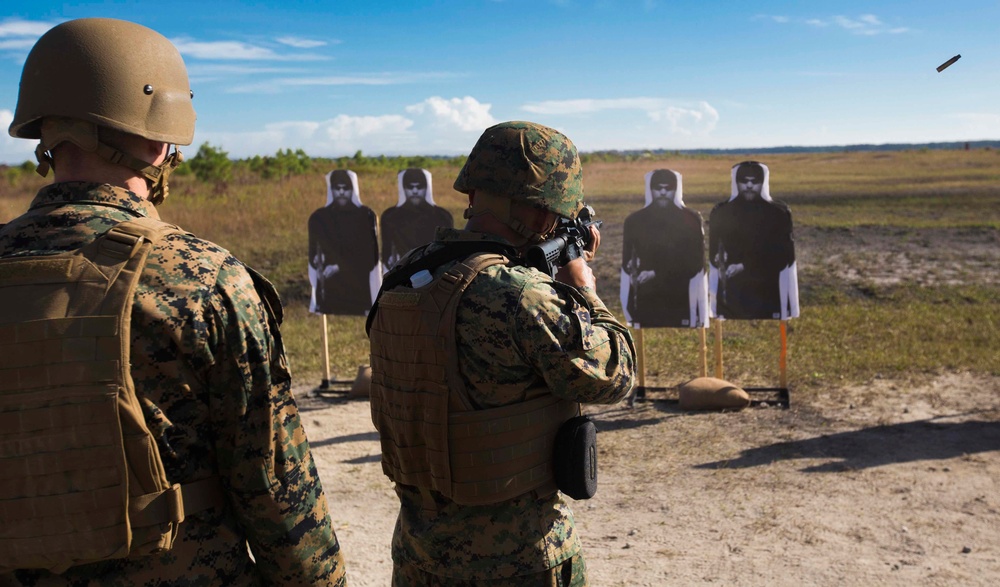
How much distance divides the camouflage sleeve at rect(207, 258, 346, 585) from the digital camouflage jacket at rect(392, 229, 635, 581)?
65 centimetres

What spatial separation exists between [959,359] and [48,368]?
878cm

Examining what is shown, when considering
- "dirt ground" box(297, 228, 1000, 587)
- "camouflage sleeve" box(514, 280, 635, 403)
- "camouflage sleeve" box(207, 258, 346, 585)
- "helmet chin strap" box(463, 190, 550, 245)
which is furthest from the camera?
"dirt ground" box(297, 228, 1000, 587)

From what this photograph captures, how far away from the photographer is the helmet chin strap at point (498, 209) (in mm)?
2674

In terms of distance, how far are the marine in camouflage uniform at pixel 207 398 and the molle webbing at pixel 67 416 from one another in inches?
2.3

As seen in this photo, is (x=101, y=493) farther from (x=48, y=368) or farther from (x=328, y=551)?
(x=328, y=551)

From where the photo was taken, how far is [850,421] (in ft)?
22.6

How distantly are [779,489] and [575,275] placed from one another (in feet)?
11.4

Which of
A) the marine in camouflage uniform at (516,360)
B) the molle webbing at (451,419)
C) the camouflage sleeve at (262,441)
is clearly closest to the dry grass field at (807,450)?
the marine in camouflage uniform at (516,360)

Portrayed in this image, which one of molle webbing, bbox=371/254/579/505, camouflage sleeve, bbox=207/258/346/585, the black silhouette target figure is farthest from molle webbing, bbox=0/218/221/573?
the black silhouette target figure

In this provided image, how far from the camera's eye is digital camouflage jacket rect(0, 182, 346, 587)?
1.76 m

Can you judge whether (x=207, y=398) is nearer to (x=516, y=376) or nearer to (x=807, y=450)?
(x=516, y=376)

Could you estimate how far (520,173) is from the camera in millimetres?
2635

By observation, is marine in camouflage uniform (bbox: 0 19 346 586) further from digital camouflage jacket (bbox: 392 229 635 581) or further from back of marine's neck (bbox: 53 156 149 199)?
digital camouflage jacket (bbox: 392 229 635 581)

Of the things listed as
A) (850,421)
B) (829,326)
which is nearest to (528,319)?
(850,421)
